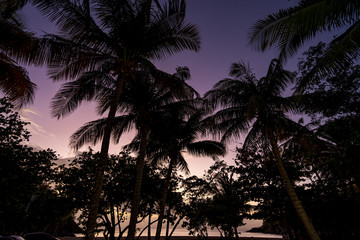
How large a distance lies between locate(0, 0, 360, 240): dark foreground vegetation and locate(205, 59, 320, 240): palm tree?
58 millimetres

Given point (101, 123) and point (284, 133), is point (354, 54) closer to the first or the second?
point (284, 133)

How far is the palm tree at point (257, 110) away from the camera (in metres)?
10.4

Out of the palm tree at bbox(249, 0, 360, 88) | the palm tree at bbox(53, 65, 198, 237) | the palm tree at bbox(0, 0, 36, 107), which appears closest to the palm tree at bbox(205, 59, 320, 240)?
the palm tree at bbox(53, 65, 198, 237)

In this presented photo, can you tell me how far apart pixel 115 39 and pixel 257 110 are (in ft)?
23.9

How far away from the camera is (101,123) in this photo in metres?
11.0

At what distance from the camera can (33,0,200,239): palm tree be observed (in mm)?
6781

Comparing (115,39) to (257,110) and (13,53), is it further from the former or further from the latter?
(257,110)

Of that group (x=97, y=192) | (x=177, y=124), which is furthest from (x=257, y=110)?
(x=97, y=192)

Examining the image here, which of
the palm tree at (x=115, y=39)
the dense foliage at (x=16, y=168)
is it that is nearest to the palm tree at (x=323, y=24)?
the palm tree at (x=115, y=39)

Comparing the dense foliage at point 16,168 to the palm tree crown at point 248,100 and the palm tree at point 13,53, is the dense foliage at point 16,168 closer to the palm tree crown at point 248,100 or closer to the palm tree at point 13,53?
the palm tree at point 13,53

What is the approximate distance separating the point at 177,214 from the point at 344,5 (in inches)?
683

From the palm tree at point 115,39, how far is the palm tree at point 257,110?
4074mm

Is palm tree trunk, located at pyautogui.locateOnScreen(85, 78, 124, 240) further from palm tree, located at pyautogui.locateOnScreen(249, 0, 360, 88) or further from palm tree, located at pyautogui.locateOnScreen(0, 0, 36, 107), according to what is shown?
palm tree, located at pyautogui.locateOnScreen(249, 0, 360, 88)

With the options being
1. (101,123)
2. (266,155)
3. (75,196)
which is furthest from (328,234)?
(75,196)
